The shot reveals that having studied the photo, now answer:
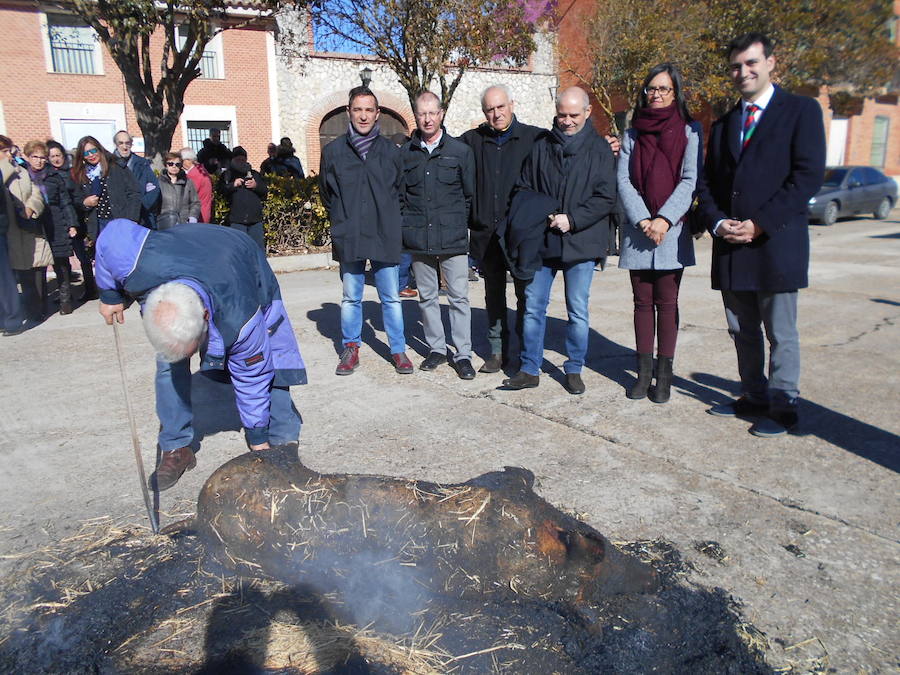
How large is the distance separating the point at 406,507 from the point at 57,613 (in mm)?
1362

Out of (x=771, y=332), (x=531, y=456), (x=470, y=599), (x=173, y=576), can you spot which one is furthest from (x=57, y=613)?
(x=771, y=332)

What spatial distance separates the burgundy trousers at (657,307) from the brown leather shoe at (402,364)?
71.1 inches

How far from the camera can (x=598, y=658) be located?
2293 millimetres

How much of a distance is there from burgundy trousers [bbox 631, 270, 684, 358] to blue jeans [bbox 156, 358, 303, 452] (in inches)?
95.3

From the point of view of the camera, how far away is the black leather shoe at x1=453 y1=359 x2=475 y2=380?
534 centimetres

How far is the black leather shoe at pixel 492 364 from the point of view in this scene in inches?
216

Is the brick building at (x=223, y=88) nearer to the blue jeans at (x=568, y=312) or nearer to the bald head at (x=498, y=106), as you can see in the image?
the bald head at (x=498, y=106)

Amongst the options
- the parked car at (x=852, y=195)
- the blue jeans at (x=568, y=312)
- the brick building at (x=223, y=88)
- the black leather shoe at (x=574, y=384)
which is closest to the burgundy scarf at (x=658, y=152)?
the blue jeans at (x=568, y=312)

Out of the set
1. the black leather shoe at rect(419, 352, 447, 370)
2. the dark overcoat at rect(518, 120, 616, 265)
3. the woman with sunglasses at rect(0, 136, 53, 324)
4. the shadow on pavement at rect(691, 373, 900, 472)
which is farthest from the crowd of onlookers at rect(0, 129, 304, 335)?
the shadow on pavement at rect(691, 373, 900, 472)

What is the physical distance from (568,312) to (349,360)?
6.00ft

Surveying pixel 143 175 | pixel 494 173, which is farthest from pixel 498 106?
pixel 143 175

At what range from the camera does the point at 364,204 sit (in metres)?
5.41

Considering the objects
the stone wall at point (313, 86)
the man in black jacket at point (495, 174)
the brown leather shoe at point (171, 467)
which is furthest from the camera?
the stone wall at point (313, 86)

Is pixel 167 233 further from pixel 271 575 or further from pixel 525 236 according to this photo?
pixel 525 236
